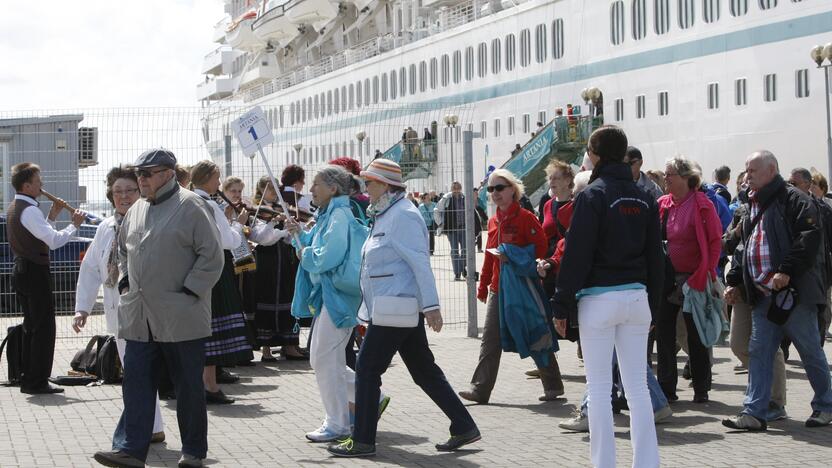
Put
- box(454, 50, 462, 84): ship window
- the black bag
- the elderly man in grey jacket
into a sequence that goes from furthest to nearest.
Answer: box(454, 50, 462, 84): ship window, the black bag, the elderly man in grey jacket

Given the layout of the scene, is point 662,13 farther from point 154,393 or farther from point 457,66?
point 154,393

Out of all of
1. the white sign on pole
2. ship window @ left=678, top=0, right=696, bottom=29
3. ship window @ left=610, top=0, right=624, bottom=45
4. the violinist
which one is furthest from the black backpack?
ship window @ left=610, top=0, right=624, bottom=45

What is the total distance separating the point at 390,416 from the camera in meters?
9.25

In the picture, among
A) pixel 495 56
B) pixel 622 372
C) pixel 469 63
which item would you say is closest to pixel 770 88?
pixel 495 56

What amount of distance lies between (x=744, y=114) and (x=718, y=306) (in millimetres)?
21807

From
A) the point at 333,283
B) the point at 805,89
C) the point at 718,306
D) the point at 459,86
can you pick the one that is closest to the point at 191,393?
the point at 333,283

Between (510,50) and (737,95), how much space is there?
1307cm

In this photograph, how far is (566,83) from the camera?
1550 inches

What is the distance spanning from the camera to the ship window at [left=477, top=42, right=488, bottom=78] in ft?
147

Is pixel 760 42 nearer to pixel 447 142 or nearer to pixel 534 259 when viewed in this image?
pixel 447 142

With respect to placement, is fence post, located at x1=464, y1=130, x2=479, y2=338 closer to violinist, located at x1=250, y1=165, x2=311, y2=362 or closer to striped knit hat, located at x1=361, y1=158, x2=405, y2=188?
violinist, located at x1=250, y1=165, x2=311, y2=362

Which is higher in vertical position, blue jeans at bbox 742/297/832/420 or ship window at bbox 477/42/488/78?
ship window at bbox 477/42/488/78

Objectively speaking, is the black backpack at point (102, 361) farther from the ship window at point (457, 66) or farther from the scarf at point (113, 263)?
the ship window at point (457, 66)

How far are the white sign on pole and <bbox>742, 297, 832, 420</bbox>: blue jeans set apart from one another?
13.1 feet
